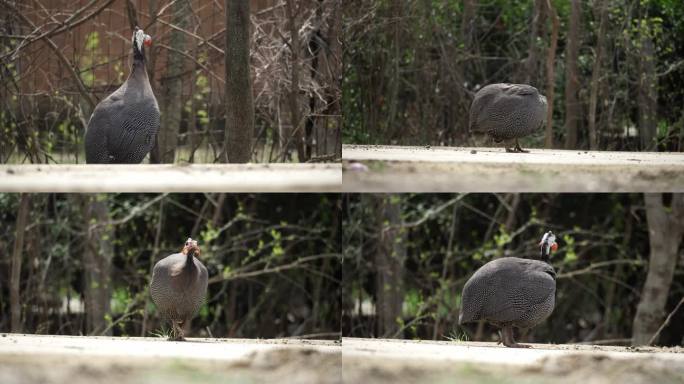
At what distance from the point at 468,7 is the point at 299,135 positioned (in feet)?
2.87

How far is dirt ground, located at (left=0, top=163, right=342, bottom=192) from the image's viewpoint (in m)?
2.18

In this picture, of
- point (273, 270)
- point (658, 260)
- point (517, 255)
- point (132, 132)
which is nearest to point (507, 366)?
point (132, 132)

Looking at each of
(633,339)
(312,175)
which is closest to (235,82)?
(312,175)

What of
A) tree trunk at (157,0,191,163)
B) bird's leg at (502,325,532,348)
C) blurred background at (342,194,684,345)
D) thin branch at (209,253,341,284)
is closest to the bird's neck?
bird's leg at (502,325,532,348)

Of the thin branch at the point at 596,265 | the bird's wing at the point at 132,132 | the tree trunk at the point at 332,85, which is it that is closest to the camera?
the bird's wing at the point at 132,132

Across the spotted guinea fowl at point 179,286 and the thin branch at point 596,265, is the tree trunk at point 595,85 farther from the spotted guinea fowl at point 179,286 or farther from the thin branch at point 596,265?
the spotted guinea fowl at point 179,286

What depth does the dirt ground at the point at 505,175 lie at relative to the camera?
2221mm

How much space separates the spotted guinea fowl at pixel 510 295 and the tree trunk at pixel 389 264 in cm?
103

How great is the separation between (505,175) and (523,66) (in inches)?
53.1

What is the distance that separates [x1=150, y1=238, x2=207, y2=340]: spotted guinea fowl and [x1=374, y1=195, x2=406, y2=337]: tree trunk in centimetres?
119

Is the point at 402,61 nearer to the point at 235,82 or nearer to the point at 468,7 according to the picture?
the point at 468,7

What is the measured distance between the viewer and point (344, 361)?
229cm

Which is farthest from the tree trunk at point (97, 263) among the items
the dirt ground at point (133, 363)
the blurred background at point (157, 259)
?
the dirt ground at point (133, 363)

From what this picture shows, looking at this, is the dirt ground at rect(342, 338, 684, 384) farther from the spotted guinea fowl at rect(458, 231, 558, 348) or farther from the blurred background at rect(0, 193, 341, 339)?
the blurred background at rect(0, 193, 341, 339)
